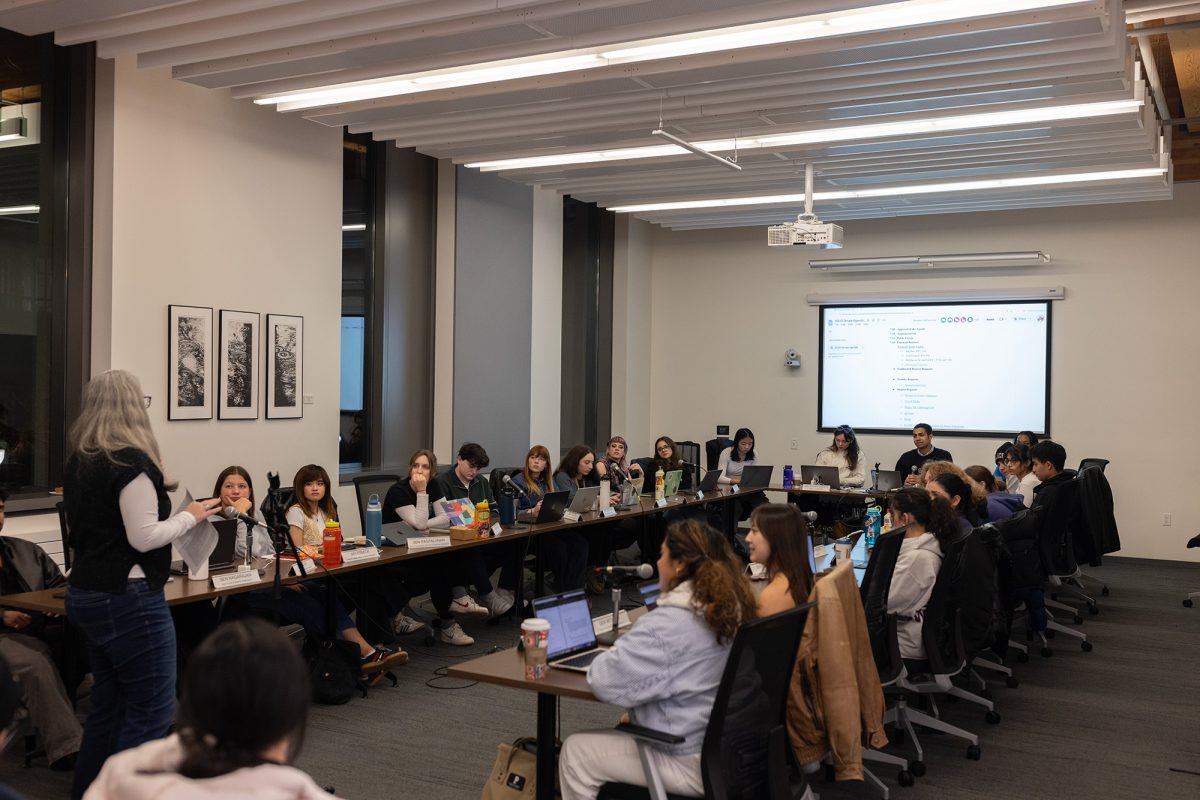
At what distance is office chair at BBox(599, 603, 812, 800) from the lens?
105 inches

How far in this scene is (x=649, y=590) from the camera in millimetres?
3502

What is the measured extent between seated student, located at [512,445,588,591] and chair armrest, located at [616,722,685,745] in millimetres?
4322

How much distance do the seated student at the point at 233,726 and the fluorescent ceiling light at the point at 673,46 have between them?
4.26m

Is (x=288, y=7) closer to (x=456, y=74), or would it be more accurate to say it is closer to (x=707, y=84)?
(x=456, y=74)

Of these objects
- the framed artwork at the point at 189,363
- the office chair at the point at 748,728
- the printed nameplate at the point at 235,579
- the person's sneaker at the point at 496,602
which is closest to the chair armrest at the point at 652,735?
the office chair at the point at 748,728

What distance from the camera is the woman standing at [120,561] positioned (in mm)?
3275

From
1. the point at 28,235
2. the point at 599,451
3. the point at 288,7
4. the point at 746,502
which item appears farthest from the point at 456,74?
the point at 599,451

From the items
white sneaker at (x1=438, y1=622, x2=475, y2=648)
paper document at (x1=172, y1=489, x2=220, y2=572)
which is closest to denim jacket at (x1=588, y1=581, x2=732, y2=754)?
paper document at (x1=172, y1=489, x2=220, y2=572)

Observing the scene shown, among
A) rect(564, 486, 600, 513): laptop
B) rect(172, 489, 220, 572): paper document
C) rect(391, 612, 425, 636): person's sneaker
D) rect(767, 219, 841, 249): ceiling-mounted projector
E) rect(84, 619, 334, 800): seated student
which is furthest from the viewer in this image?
rect(767, 219, 841, 249): ceiling-mounted projector

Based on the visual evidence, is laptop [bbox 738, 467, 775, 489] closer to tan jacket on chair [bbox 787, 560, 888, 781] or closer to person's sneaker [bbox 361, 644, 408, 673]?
person's sneaker [bbox 361, 644, 408, 673]

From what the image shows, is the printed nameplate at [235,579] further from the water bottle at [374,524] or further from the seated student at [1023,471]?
the seated student at [1023,471]

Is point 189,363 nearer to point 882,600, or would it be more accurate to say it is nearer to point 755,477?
point 882,600

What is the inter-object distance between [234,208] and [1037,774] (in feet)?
18.6

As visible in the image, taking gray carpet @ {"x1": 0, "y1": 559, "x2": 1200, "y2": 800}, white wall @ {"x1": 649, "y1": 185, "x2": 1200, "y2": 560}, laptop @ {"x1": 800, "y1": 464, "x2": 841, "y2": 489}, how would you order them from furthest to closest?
white wall @ {"x1": 649, "y1": 185, "x2": 1200, "y2": 560} < laptop @ {"x1": 800, "y1": 464, "x2": 841, "y2": 489} < gray carpet @ {"x1": 0, "y1": 559, "x2": 1200, "y2": 800}
